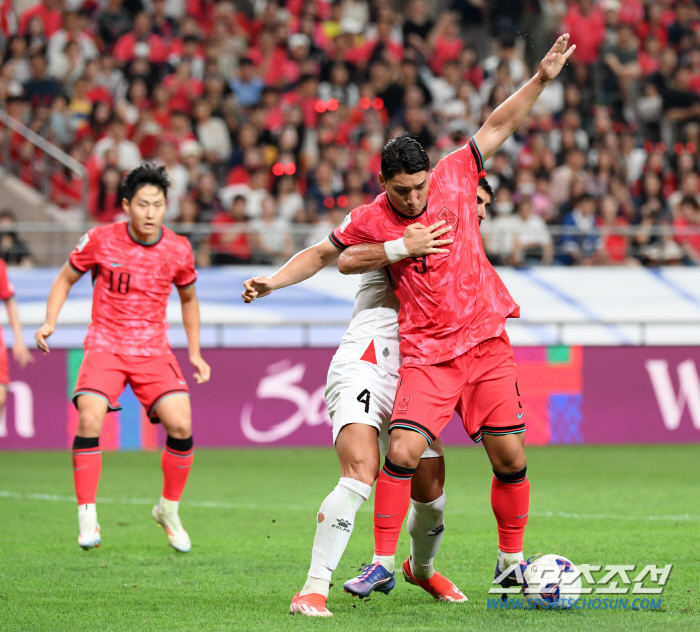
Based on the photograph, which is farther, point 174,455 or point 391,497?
point 174,455

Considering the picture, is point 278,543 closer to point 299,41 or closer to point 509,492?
point 509,492

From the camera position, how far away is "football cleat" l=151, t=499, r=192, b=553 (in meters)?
6.70

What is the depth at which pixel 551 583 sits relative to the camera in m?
4.88

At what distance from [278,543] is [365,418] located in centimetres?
227

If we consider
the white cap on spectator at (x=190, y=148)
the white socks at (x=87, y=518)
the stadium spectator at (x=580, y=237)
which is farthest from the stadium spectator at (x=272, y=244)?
the white socks at (x=87, y=518)

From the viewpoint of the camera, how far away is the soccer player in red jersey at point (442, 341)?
4.86 meters

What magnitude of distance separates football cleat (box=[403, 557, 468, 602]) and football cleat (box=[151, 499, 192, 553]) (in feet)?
6.34

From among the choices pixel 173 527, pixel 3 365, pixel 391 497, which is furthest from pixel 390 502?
pixel 3 365

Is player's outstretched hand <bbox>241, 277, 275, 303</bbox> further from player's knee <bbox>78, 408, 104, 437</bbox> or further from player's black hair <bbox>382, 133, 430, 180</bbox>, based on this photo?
player's knee <bbox>78, 408, 104, 437</bbox>

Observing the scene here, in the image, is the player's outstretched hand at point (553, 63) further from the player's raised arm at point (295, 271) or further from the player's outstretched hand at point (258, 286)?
the player's outstretched hand at point (258, 286)

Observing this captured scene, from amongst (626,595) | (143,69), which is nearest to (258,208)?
(143,69)

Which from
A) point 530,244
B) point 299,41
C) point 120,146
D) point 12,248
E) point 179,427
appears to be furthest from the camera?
point 299,41

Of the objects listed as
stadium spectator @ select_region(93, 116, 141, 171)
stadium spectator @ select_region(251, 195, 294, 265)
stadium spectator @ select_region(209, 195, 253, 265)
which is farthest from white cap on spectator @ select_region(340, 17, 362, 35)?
stadium spectator @ select_region(251, 195, 294, 265)

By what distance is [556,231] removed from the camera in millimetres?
14562
